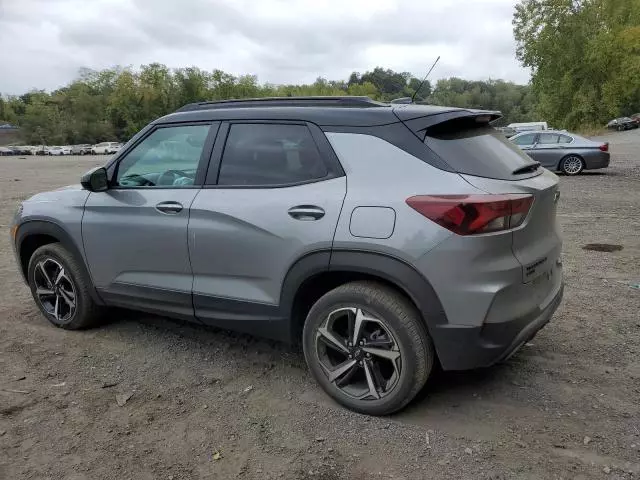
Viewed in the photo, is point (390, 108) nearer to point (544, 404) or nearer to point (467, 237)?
point (467, 237)

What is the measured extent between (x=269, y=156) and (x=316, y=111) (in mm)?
400

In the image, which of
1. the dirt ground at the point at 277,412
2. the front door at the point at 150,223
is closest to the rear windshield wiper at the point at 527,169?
the dirt ground at the point at 277,412

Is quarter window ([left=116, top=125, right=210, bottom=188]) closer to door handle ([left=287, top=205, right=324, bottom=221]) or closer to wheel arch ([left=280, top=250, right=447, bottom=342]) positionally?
door handle ([left=287, top=205, right=324, bottom=221])

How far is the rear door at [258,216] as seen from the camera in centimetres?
316

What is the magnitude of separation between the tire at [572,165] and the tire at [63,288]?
15798 mm

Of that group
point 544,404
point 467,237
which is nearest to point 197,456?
point 467,237

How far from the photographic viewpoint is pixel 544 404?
3.24 m

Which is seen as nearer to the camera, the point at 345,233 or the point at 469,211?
the point at 469,211

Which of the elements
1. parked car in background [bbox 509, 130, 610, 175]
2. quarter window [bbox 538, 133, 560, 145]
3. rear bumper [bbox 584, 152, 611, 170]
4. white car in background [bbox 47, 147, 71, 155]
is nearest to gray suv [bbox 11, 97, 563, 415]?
parked car in background [bbox 509, 130, 610, 175]

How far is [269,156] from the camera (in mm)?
3455

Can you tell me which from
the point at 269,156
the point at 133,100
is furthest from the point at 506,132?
the point at 133,100

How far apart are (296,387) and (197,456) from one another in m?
0.86

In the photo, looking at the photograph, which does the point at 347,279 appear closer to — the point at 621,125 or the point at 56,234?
the point at 56,234

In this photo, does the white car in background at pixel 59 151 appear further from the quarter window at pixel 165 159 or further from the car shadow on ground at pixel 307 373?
the quarter window at pixel 165 159
